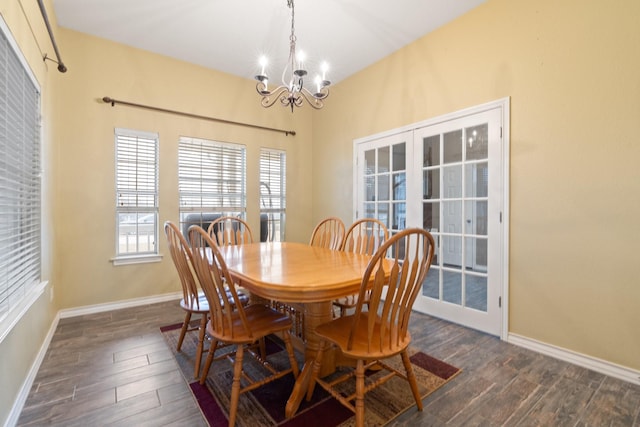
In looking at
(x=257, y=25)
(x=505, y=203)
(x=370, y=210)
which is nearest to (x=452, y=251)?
(x=505, y=203)

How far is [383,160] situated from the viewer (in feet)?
11.5

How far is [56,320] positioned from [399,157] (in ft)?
12.3

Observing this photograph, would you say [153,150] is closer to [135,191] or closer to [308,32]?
[135,191]

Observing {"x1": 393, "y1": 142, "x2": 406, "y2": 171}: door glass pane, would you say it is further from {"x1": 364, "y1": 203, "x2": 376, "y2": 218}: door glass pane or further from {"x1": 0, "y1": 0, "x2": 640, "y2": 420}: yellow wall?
{"x1": 364, "y1": 203, "x2": 376, "y2": 218}: door glass pane

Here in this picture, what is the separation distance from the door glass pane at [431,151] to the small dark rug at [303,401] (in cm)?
183

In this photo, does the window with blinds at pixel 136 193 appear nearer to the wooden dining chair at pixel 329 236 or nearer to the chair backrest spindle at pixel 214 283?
the wooden dining chair at pixel 329 236

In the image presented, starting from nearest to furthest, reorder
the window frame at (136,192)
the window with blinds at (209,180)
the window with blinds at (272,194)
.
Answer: the window frame at (136,192)
the window with blinds at (209,180)
the window with blinds at (272,194)

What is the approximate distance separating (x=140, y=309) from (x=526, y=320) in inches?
144

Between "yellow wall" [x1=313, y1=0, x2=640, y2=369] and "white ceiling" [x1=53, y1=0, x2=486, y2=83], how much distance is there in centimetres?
55

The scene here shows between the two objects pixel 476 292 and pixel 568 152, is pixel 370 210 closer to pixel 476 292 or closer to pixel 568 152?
pixel 476 292

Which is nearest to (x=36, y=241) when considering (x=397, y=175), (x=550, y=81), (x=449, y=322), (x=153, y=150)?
(x=153, y=150)

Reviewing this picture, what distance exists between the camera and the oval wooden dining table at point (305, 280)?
134cm

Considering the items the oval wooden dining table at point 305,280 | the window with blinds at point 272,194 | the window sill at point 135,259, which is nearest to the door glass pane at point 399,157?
the oval wooden dining table at point 305,280

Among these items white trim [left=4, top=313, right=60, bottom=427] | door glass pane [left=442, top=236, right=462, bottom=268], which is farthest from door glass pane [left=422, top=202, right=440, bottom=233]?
white trim [left=4, top=313, right=60, bottom=427]
